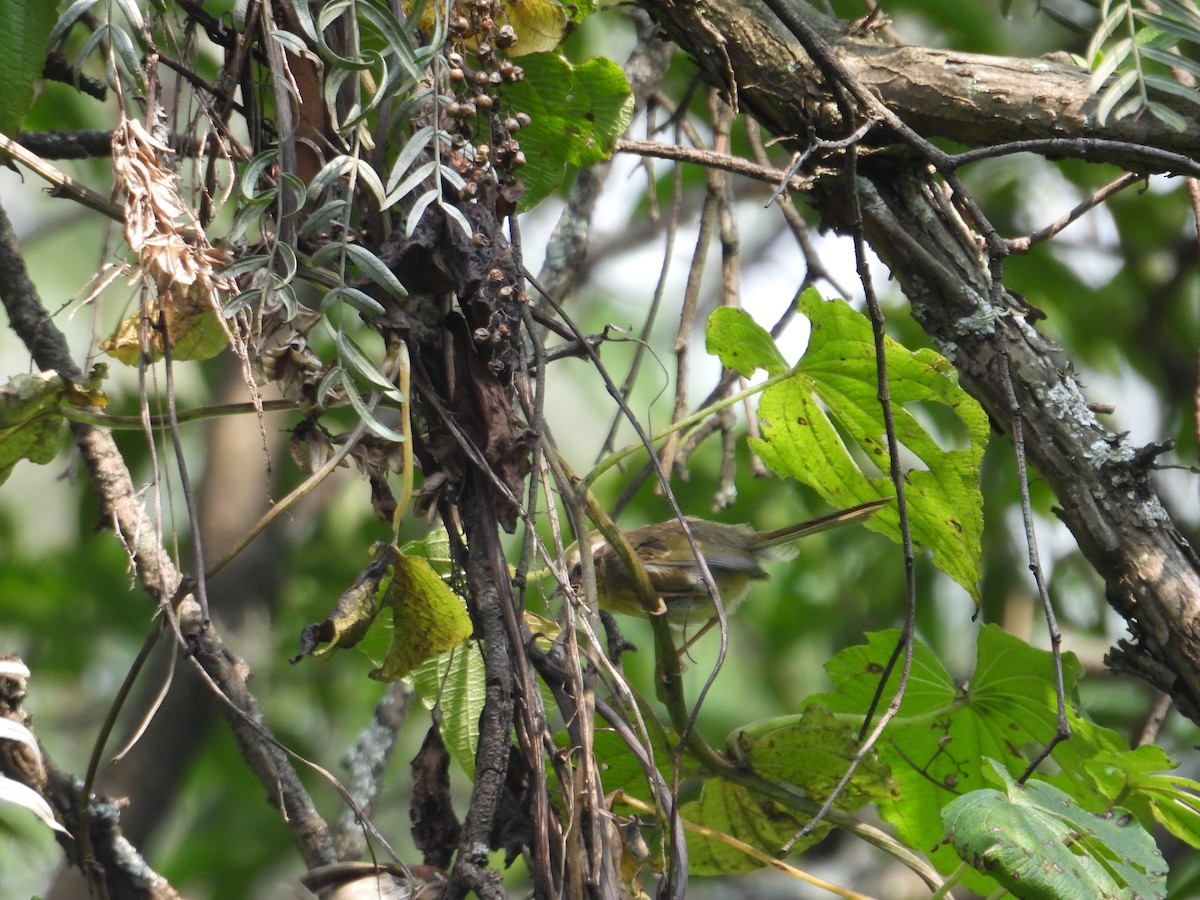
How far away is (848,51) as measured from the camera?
4.42ft

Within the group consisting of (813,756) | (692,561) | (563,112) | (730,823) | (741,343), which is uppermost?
(563,112)

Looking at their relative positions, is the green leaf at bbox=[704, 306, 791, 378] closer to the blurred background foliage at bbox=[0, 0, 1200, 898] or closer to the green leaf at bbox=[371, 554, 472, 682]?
the green leaf at bbox=[371, 554, 472, 682]

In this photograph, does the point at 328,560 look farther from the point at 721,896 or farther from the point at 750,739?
the point at 721,896

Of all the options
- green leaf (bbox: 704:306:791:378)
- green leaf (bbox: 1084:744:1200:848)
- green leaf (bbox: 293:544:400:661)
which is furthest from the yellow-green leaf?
green leaf (bbox: 1084:744:1200:848)

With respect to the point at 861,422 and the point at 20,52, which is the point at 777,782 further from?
the point at 20,52

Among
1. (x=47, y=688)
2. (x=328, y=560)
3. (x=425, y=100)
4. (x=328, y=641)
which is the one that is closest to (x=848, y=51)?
(x=425, y=100)

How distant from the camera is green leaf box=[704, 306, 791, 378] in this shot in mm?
1266

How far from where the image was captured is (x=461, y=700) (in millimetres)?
1265

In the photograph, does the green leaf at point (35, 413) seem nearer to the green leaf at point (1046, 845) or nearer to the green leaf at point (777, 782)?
the green leaf at point (777, 782)

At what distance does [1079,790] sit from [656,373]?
362 cm

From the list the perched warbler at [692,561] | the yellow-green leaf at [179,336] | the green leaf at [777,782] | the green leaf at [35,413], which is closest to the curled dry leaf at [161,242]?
the yellow-green leaf at [179,336]

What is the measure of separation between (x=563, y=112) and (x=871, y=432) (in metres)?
0.52

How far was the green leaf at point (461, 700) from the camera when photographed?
125cm

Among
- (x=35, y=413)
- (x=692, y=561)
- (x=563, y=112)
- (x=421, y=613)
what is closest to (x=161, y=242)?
(x=35, y=413)
